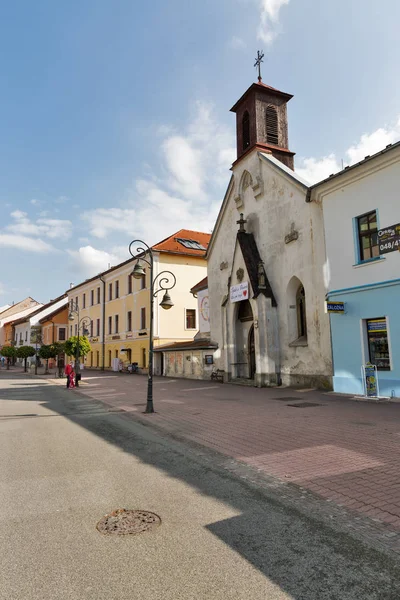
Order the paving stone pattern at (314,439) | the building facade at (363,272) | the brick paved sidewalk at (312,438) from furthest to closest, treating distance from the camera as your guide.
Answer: the building facade at (363,272)
the brick paved sidewalk at (312,438)
the paving stone pattern at (314,439)

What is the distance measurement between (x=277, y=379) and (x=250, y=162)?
12.8 metres

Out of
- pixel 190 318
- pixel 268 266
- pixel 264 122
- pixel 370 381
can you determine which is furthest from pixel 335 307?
pixel 190 318

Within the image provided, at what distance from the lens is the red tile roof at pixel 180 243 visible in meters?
38.8

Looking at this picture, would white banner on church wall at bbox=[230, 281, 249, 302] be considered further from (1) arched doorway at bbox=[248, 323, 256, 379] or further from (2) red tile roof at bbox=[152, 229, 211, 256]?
(2) red tile roof at bbox=[152, 229, 211, 256]

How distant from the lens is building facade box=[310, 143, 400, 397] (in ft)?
48.0

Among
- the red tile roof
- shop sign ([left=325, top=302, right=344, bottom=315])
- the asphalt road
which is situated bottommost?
the asphalt road

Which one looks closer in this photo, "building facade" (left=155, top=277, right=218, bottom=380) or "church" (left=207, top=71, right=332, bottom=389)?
"church" (left=207, top=71, right=332, bottom=389)

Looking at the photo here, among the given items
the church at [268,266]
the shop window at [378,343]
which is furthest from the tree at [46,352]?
the shop window at [378,343]

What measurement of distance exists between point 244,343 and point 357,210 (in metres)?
11.4

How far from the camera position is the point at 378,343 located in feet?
50.0

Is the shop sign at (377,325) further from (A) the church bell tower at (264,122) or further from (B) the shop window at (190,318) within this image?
(B) the shop window at (190,318)

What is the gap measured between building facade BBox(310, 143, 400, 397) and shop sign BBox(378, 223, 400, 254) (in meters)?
2.36

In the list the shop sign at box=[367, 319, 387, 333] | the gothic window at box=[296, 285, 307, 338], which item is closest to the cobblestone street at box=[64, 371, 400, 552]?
the shop sign at box=[367, 319, 387, 333]

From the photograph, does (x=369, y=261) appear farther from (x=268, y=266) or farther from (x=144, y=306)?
(x=144, y=306)
